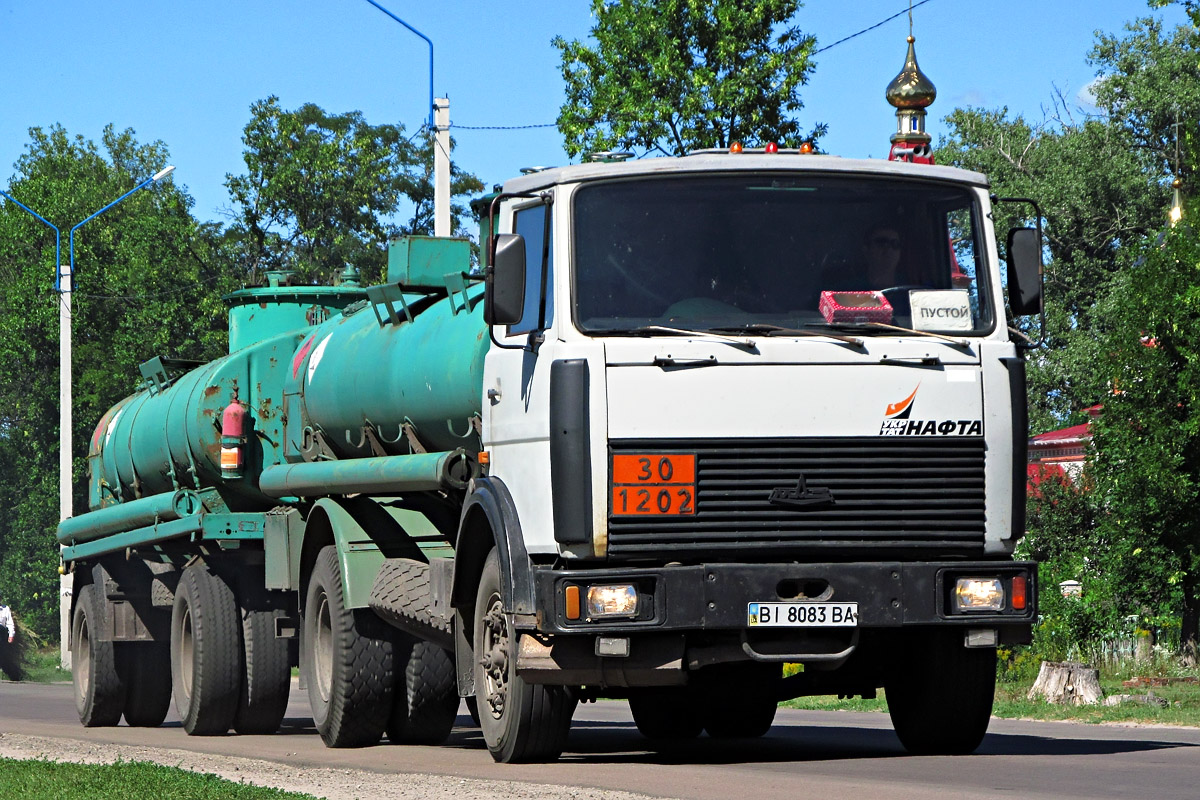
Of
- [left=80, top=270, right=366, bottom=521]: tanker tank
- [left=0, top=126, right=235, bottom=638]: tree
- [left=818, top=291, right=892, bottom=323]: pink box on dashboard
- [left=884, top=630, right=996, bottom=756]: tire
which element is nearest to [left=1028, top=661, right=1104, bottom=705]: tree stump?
[left=80, top=270, right=366, bottom=521]: tanker tank

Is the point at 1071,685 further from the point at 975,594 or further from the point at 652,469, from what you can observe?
the point at 652,469

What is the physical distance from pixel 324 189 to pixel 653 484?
5200cm

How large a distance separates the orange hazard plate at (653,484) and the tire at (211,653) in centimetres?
736

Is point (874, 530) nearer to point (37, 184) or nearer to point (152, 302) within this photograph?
point (152, 302)

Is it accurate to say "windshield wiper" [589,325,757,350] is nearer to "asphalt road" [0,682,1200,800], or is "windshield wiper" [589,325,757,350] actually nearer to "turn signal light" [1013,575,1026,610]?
"turn signal light" [1013,575,1026,610]

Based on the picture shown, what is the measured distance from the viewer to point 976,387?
945 centimetres

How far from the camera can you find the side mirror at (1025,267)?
9.73m

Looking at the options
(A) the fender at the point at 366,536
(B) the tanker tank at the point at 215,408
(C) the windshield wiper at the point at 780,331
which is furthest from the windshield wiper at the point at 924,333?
(B) the tanker tank at the point at 215,408

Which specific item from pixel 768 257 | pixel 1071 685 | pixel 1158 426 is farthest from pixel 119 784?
pixel 1158 426

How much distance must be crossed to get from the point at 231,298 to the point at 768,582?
10006 mm

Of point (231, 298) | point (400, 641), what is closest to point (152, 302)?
point (231, 298)

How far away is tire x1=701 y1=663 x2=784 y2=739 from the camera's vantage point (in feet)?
33.9

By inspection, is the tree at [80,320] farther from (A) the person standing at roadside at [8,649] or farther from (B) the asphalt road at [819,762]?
(B) the asphalt road at [819,762]

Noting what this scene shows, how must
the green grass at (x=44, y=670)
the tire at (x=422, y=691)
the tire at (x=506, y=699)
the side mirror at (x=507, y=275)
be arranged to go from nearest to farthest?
the side mirror at (x=507, y=275), the tire at (x=506, y=699), the tire at (x=422, y=691), the green grass at (x=44, y=670)
